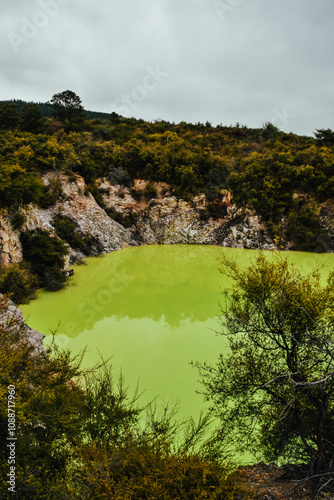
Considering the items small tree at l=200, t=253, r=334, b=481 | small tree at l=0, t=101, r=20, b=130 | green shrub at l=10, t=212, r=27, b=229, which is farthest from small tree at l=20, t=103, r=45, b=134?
small tree at l=200, t=253, r=334, b=481

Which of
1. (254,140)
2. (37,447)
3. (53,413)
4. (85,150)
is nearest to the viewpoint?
(37,447)

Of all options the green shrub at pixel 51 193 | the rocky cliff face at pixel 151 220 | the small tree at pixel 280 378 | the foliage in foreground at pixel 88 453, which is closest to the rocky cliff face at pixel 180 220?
the rocky cliff face at pixel 151 220

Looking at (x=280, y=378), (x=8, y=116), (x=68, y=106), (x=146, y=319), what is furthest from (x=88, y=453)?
(x=68, y=106)

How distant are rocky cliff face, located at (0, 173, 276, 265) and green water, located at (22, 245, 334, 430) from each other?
5399 mm

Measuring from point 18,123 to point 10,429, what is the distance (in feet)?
130

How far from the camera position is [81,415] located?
6.20m

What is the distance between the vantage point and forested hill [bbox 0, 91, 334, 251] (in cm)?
2872

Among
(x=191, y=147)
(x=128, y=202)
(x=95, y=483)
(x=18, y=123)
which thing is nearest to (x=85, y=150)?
(x=128, y=202)

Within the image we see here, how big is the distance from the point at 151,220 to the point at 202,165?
9.59 metres

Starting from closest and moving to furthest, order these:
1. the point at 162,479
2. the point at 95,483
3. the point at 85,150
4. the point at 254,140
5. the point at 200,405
A: the point at 162,479, the point at 95,483, the point at 200,405, the point at 85,150, the point at 254,140

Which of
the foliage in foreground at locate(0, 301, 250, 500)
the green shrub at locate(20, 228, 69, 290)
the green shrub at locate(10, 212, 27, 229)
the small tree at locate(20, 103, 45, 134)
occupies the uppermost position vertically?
the small tree at locate(20, 103, 45, 134)

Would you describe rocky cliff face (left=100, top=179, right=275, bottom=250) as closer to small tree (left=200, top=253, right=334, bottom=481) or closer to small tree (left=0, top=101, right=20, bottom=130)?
small tree (left=0, top=101, right=20, bottom=130)

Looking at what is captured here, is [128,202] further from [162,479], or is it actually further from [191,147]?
[162,479]

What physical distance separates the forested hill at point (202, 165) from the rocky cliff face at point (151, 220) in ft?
2.91
